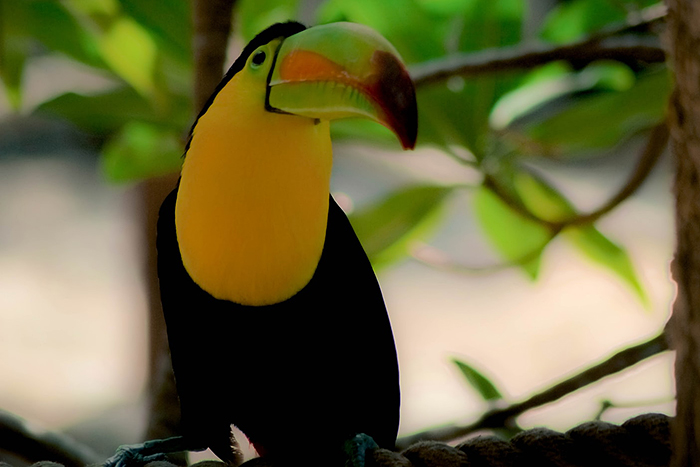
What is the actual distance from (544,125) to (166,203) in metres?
0.79

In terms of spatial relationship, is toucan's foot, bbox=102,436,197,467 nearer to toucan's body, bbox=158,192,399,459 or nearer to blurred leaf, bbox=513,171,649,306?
toucan's body, bbox=158,192,399,459

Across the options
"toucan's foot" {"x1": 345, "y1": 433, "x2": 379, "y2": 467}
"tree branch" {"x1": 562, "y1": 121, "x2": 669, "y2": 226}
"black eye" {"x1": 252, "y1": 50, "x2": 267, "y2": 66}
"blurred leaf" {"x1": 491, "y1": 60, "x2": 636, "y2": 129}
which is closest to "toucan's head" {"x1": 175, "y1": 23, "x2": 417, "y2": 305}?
"black eye" {"x1": 252, "y1": 50, "x2": 267, "y2": 66}

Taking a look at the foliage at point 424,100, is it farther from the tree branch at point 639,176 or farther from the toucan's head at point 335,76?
the toucan's head at point 335,76

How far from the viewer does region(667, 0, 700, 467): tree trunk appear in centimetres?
60

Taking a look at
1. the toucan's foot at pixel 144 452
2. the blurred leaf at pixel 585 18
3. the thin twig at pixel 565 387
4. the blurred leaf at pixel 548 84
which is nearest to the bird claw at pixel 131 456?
the toucan's foot at pixel 144 452

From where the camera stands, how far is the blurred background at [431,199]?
1.51 m

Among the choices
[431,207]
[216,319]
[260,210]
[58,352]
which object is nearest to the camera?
[260,210]

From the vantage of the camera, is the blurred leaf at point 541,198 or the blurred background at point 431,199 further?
the blurred leaf at point 541,198

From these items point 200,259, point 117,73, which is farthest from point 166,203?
point 117,73

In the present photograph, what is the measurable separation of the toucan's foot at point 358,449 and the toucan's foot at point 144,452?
0.28 meters

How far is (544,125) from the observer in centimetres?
161

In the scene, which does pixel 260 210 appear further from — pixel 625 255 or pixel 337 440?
pixel 625 255

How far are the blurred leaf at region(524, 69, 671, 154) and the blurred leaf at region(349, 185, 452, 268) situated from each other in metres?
0.24

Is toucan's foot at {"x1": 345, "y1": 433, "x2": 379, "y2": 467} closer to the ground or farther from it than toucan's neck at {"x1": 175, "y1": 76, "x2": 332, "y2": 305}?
closer to the ground
